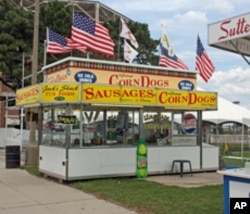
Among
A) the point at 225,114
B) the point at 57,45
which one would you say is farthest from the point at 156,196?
the point at 225,114

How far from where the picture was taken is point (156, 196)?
10531 millimetres

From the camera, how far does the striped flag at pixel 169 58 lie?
19.7 meters

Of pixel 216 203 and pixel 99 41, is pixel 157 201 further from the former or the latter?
pixel 99 41

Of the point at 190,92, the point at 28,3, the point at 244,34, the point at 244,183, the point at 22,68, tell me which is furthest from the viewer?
the point at 28,3

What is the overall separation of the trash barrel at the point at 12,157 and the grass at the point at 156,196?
606cm

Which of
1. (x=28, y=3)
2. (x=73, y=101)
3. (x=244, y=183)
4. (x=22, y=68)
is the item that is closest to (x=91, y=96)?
(x=73, y=101)

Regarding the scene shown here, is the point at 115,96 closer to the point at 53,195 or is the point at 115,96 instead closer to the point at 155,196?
the point at 53,195

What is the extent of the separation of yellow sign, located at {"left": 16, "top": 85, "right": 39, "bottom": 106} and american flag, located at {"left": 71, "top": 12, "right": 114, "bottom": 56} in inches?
111

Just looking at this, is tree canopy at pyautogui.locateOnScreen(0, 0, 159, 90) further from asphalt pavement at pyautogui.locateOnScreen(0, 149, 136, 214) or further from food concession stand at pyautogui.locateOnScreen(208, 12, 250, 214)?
food concession stand at pyautogui.locateOnScreen(208, 12, 250, 214)

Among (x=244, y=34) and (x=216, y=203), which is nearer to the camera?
(x=244, y=34)

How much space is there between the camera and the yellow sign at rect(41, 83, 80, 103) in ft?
43.6

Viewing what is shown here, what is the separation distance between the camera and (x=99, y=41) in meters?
17.3

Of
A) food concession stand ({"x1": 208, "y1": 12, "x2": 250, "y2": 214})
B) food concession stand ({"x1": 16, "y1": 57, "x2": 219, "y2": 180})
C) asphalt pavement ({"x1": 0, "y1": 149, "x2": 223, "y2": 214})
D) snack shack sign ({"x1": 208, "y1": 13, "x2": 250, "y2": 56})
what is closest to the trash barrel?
asphalt pavement ({"x1": 0, "y1": 149, "x2": 223, "y2": 214})

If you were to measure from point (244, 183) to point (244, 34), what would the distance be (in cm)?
227
